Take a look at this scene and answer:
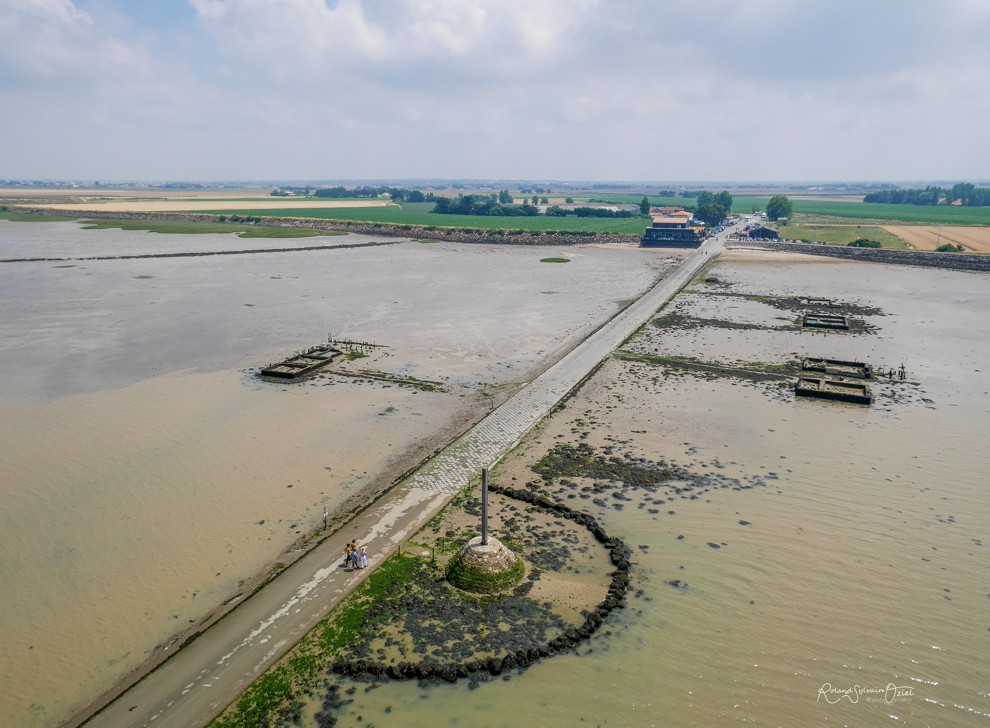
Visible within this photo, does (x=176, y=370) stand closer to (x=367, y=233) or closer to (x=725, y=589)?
(x=725, y=589)

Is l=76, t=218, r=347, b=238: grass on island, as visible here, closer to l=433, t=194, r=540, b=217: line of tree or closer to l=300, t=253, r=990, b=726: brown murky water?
l=433, t=194, r=540, b=217: line of tree

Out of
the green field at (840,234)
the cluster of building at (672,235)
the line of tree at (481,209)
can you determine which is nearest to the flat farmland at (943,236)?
the green field at (840,234)

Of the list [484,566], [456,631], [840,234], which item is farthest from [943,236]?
[456,631]

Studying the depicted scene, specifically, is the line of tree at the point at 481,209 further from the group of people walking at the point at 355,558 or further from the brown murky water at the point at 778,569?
the group of people walking at the point at 355,558

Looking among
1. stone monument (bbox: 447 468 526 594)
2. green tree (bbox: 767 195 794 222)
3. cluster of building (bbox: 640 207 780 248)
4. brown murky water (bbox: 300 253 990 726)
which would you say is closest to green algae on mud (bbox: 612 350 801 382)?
brown murky water (bbox: 300 253 990 726)

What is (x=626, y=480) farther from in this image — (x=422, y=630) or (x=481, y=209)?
(x=481, y=209)

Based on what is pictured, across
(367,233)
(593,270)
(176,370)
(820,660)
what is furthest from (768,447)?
(367,233)
